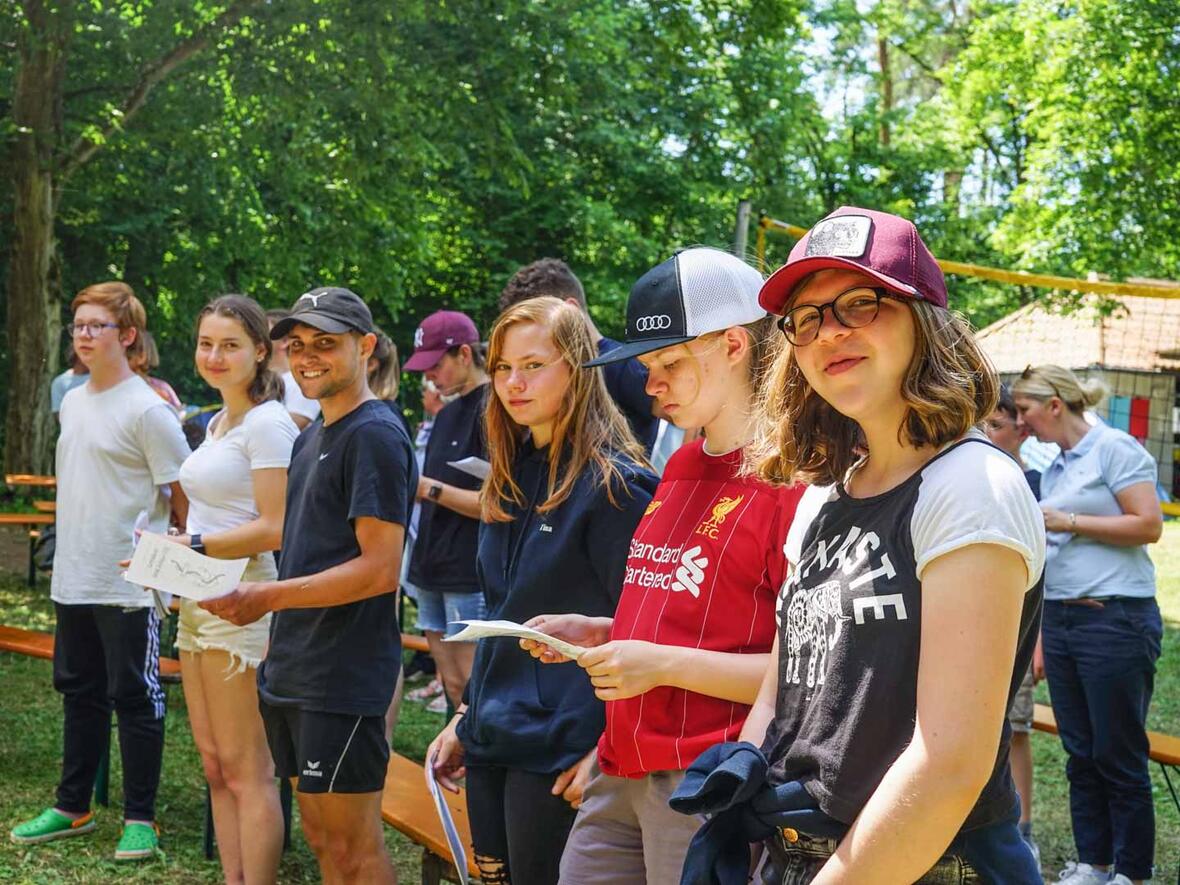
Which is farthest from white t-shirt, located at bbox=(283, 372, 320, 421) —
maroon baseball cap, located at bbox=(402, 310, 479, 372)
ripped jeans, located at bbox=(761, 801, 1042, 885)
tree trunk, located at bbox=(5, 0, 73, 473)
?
tree trunk, located at bbox=(5, 0, 73, 473)

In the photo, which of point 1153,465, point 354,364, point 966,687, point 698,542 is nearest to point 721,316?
point 698,542

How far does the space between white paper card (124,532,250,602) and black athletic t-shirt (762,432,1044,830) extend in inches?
79.6

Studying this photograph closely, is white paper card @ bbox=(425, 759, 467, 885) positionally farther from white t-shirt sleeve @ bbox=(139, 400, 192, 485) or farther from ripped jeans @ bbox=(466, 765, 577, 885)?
white t-shirt sleeve @ bbox=(139, 400, 192, 485)

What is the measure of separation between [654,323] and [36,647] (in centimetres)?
486

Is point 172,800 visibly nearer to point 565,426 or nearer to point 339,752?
point 339,752

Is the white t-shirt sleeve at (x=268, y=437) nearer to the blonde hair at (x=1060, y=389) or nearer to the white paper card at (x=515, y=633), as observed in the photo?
the white paper card at (x=515, y=633)

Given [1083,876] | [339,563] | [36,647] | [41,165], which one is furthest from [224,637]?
[41,165]

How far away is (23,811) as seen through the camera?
5.38 metres

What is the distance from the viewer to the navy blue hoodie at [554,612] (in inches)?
103

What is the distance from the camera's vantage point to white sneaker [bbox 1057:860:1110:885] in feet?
15.8

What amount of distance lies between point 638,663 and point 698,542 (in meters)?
0.28

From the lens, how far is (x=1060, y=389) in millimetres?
5016

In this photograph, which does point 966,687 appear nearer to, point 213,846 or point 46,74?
point 213,846

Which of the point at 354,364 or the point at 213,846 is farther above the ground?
the point at 354,364
